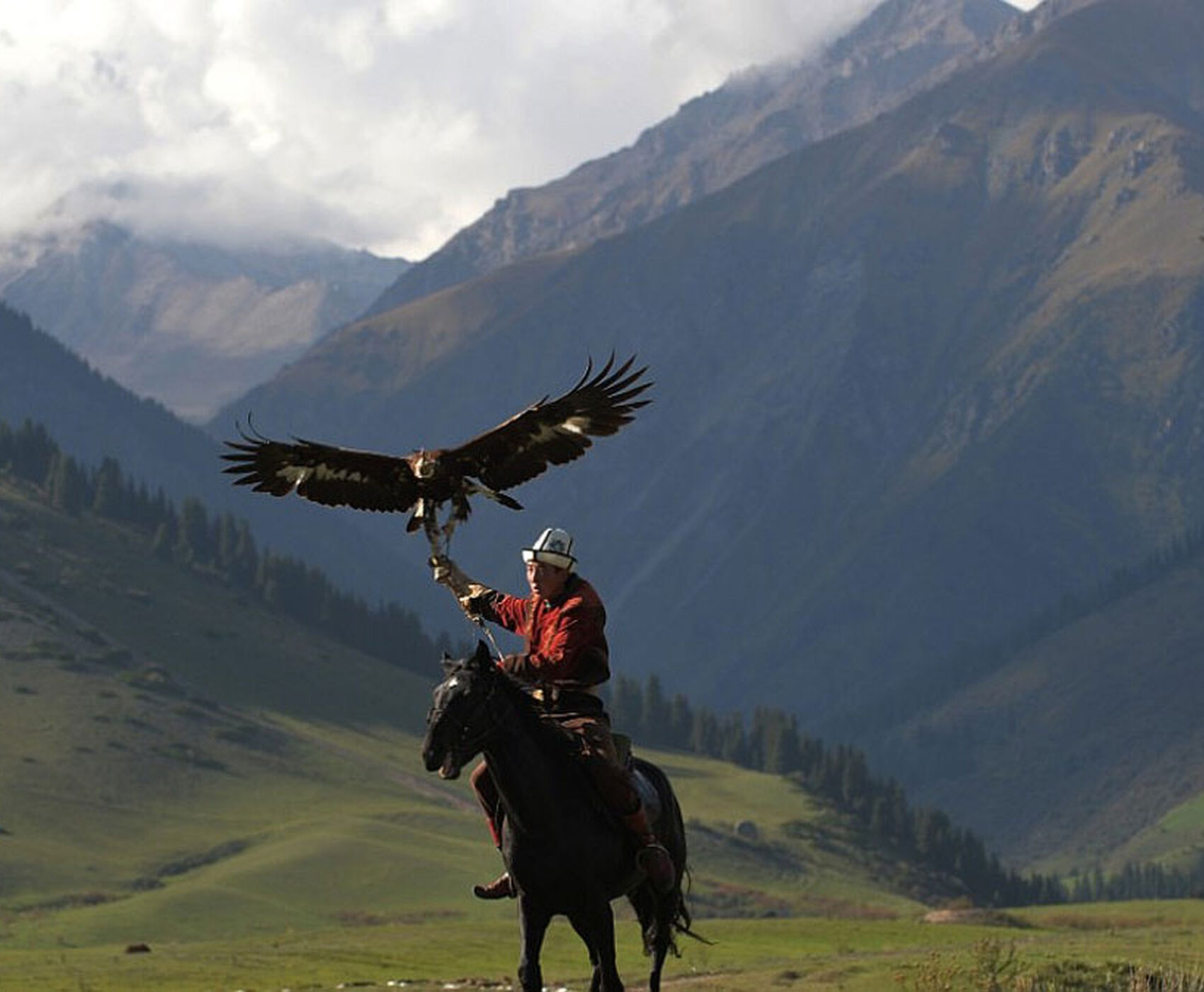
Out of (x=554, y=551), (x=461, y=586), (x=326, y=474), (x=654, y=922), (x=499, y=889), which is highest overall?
(x=326, y=474)

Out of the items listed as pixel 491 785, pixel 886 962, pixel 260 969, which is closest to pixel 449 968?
pixel 260 969

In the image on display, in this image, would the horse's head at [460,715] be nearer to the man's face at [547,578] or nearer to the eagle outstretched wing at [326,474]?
the man's face at [547,578]

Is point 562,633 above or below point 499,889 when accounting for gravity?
above

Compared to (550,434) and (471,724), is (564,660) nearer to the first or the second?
(471,724)

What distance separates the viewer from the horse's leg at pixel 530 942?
30.7 m

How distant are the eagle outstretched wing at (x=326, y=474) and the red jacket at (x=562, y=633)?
2.14 metres

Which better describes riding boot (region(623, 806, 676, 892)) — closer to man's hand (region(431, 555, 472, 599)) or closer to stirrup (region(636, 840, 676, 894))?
stirrup (region(636, 840, 676, 894))

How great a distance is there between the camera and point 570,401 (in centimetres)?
3198

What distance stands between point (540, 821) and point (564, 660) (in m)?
2.40

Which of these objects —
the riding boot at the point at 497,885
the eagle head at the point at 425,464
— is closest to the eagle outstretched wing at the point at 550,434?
the eagle head at the point at 425,464

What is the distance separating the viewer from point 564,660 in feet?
106

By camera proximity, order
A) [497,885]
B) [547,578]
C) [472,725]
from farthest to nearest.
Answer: [497,885] < [547,578] < [472,725]

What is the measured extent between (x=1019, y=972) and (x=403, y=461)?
20040mm

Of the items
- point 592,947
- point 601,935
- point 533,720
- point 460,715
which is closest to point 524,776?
point 533,720
